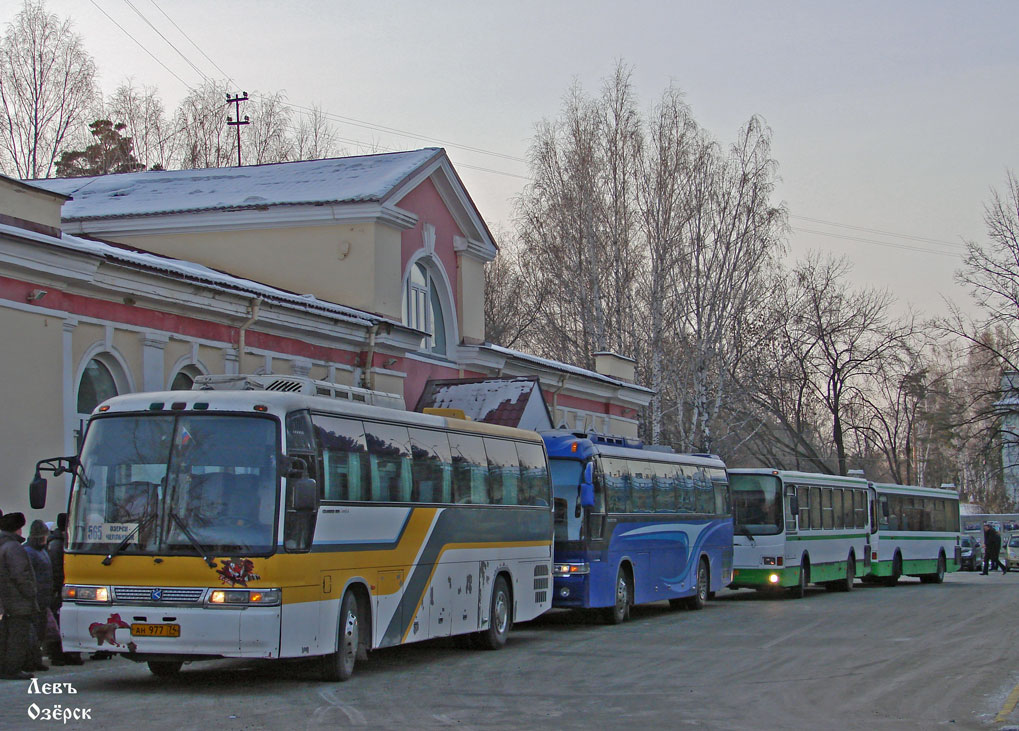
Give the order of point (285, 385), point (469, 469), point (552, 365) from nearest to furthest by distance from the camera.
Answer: point (285, 385) → point (469, 469) → point (552, 365)

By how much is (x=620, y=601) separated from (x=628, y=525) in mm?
1255

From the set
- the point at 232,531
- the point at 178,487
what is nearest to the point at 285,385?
the point at 178,487

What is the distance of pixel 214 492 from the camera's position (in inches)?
481

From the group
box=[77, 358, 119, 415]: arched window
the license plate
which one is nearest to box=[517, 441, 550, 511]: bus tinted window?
box=[77, 358, 119, 415]: arched window

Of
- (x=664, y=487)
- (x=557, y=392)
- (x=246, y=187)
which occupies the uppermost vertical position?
(x=246, y=187)

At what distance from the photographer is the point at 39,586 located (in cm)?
1327

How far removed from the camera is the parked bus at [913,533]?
115 ft

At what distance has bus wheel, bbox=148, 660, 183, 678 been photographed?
13346mm

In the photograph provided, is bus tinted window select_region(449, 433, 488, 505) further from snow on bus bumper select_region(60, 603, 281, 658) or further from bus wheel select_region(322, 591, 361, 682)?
snow on bus bumper select_region(60, 603, 281, 658)

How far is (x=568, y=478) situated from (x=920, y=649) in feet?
20.6

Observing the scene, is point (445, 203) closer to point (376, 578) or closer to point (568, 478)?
point (568, 478)

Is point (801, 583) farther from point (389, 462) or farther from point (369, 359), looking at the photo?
point (389, 462)

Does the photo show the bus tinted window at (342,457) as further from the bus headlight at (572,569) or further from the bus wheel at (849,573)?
the bus wheel at (849,573)

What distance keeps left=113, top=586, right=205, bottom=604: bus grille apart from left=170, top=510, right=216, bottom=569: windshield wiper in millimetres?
262
